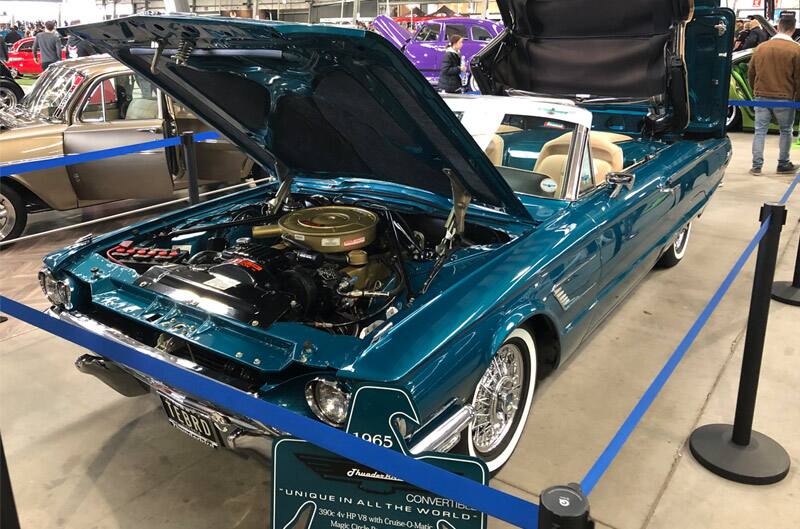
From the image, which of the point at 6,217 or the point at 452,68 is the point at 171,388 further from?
the point at 452,68

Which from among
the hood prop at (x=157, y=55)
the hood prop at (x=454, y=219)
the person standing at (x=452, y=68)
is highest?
the person standing at (x=452, y=68)

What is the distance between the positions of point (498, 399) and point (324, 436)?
1.18 metres

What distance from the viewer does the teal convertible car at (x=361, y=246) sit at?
216 centimetres

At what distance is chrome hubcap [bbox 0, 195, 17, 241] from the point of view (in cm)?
558

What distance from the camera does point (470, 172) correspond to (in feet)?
8.74

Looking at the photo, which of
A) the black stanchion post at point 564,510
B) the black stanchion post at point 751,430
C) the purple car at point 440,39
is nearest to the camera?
the black stanchion post at point 564,510

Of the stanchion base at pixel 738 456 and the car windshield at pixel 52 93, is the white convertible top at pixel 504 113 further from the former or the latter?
the car windshield at pixel 52 93

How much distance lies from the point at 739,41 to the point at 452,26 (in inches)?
230

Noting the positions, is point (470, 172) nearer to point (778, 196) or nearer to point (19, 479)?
point (19, 479)

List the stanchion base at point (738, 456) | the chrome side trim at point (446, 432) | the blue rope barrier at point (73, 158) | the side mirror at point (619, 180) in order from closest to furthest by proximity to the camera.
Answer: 1. the chrome side trim at point (446, 432)
2. the stanchion base at point (738, 456)
3. the side mirror at point (619, 180)
4. the blue rope barrier at point (73, 158)

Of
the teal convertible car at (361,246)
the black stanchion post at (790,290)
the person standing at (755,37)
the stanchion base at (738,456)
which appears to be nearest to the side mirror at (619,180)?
the teal convertible car at (361,246)

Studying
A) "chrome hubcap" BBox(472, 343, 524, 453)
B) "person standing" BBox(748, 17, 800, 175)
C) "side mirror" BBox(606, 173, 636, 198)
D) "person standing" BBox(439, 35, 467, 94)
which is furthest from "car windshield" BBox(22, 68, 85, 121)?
"person standing" BBox(748, 17, 800, 175)

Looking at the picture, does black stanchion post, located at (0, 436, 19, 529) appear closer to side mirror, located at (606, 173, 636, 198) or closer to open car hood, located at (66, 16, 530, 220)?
open car hood, located at (66, 16, 530, 220)

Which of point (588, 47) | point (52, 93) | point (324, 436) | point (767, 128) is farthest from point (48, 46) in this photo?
point (324, 436)
